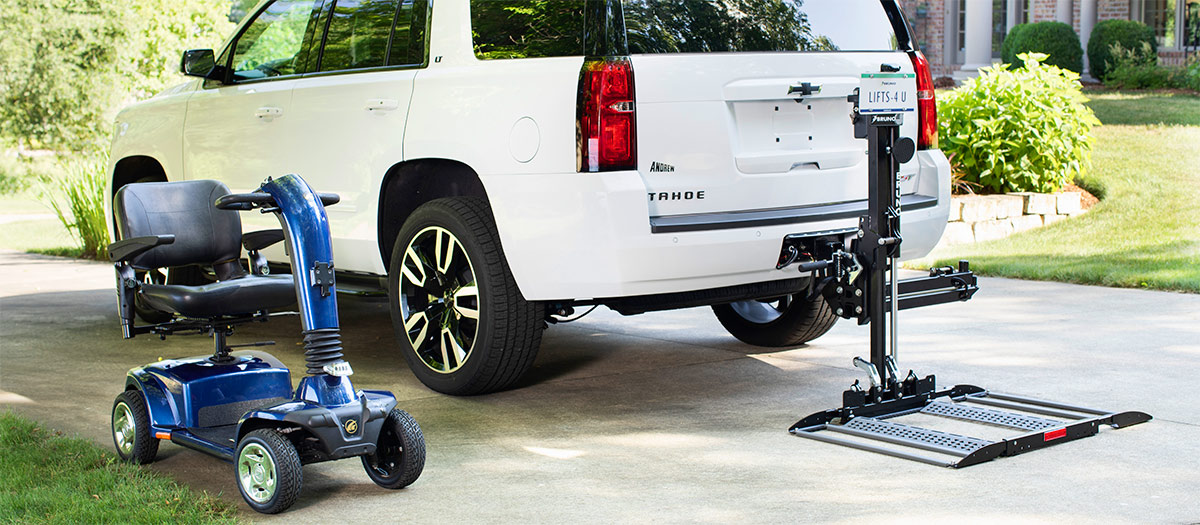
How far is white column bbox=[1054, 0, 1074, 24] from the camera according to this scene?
23750 millimetres

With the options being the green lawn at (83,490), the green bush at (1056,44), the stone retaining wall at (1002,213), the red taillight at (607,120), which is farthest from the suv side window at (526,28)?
the green bush at (1056,44)

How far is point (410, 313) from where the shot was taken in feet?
18.8

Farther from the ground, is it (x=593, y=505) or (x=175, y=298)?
(x=175, y=298)

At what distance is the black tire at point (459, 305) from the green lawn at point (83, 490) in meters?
1.44

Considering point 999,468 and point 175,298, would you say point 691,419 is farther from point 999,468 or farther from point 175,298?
point 175,298

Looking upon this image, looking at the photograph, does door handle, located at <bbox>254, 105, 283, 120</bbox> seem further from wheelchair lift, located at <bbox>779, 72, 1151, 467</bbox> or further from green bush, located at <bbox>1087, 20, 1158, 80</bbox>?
green bush, located at <bbox>1087, 20, 1158, 80</bbox>

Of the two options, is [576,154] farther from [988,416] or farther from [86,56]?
[86,56]

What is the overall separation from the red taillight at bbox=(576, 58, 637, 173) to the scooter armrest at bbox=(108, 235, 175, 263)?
1529 mm

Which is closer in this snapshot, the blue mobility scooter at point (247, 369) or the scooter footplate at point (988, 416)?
the blue mobility scooter at point (247, 369)

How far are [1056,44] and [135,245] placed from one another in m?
20.1

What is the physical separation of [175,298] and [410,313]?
52.8 inches

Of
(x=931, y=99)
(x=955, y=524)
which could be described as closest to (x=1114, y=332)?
(x=931, y=99)

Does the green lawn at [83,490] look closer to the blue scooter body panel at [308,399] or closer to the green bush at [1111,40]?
the blue scooter body panel at [308,399]

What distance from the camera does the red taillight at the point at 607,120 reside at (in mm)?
4848
